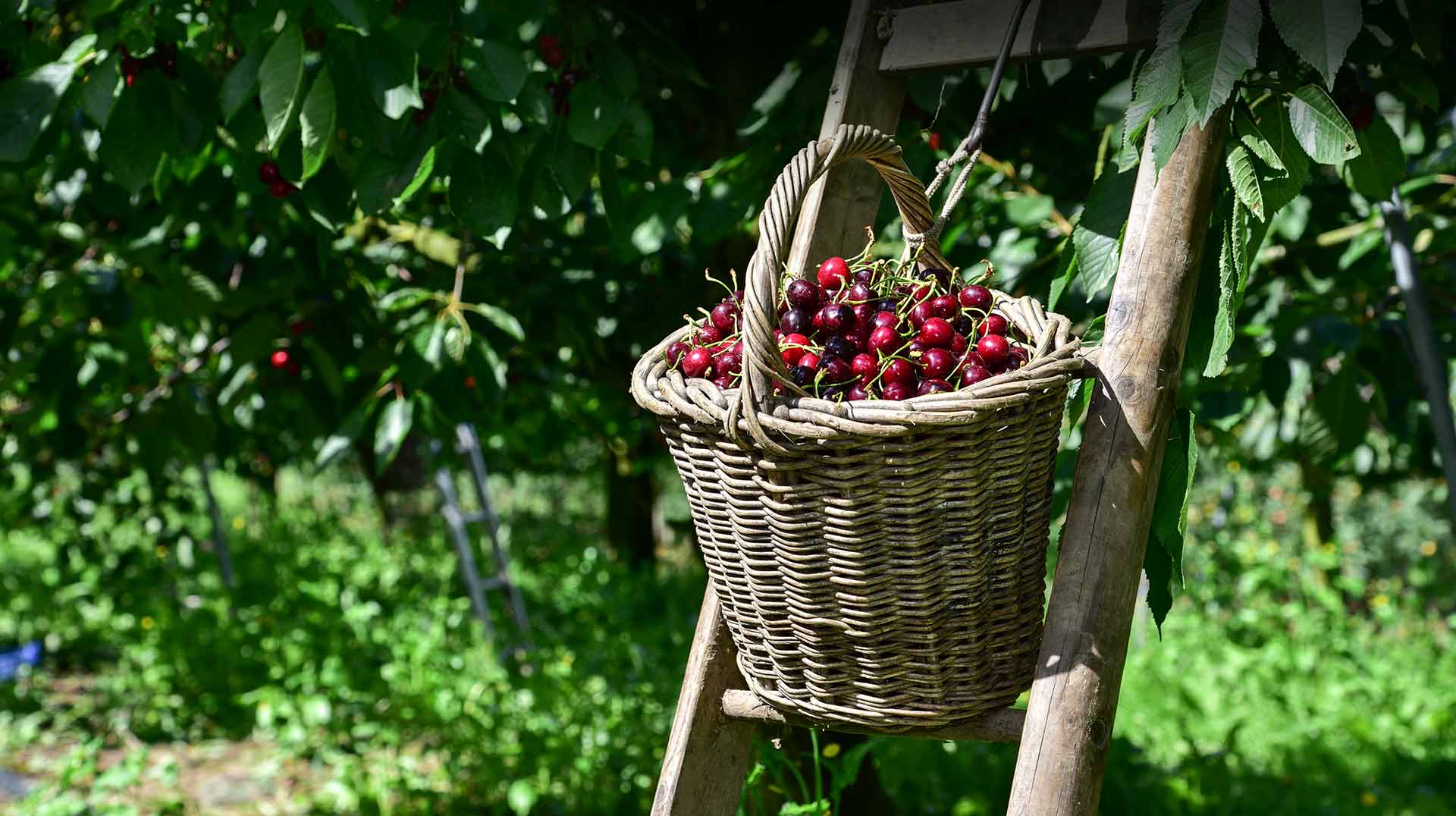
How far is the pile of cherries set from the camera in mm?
1040

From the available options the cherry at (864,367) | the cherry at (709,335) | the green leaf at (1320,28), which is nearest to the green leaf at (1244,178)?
the green leaf at (1320,28)

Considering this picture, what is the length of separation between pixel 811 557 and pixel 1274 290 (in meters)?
2.08

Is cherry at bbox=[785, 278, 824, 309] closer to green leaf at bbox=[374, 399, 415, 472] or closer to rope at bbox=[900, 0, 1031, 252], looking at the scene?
rope at bbox=[900, 0, 1031, 252]

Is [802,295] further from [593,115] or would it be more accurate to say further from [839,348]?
[593,115]

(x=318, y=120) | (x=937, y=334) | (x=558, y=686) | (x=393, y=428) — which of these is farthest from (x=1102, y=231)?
(x=558, y=686)

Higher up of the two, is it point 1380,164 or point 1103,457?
point 1380,164

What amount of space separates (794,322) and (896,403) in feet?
0.56

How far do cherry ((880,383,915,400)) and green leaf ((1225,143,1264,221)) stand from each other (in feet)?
1.36

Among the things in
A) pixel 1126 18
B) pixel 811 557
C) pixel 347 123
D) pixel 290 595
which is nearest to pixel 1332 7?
pixel 1126 18

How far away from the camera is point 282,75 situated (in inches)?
56.5

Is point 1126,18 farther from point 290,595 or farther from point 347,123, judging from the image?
point 290,595

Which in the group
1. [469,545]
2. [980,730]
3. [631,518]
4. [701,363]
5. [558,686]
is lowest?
[631,518]

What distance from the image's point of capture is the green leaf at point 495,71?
157 cm

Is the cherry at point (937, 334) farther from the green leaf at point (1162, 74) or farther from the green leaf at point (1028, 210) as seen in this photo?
the green leaf at point (1028, 210)
